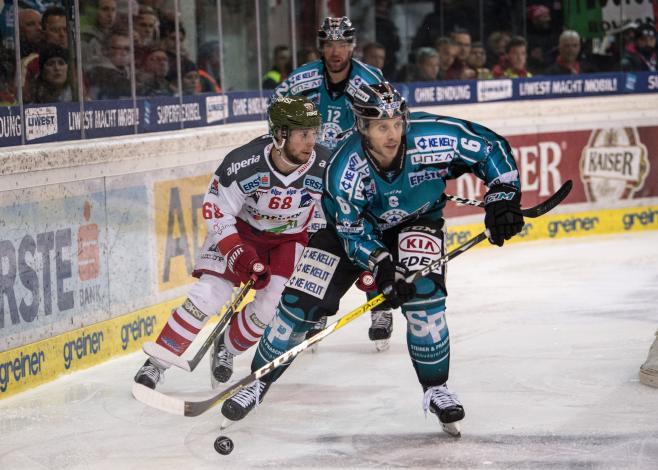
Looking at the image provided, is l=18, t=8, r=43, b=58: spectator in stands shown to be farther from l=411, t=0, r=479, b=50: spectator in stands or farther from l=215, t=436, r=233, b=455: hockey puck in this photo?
l=411, t=0, r=479, b=50: spectator in stands

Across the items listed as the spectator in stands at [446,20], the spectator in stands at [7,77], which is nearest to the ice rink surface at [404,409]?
the spectator in stands at [7,77]

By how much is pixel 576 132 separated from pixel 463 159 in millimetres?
5173

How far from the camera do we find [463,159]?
13.3 feet

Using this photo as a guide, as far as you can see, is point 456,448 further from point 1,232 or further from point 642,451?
point 1,232

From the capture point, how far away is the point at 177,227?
6242 mm

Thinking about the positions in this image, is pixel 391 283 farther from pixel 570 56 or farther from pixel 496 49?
pixel 570 56

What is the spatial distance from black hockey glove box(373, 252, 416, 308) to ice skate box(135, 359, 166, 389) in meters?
1.29

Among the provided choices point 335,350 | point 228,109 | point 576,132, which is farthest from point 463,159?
point 576,132

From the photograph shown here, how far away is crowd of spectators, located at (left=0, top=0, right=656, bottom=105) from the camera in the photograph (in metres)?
5.48

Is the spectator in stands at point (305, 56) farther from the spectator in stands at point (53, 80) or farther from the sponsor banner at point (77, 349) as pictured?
the spectator in stands at point (53, 80)

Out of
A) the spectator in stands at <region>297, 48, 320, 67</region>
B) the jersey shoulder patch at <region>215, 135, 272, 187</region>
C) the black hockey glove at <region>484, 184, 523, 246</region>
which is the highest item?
the spectator in stands at <region>297, 48, 320, 67</region>

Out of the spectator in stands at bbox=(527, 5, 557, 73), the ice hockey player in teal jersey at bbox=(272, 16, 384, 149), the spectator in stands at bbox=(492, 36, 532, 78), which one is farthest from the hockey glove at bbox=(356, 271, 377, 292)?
the spectator in stands at bbox=(527, 5, 557, 73)

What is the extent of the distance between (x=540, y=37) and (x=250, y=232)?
15.8ft

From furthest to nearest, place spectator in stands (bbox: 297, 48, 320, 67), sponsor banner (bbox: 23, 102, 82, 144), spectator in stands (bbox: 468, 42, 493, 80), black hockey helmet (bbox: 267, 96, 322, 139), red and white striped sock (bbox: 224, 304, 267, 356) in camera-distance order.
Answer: spectator in stands (bbox: 468, 42, 493, 80) → spectator in stands (bbox: 297, 48, 320, 67) → sponsor banner (bbox: 23, 102, 82, 144) → red and white striped sock (bbox: 224, 304, 267, 356) → black hockey helmet (bbox: 267, 96, 322, 139)
